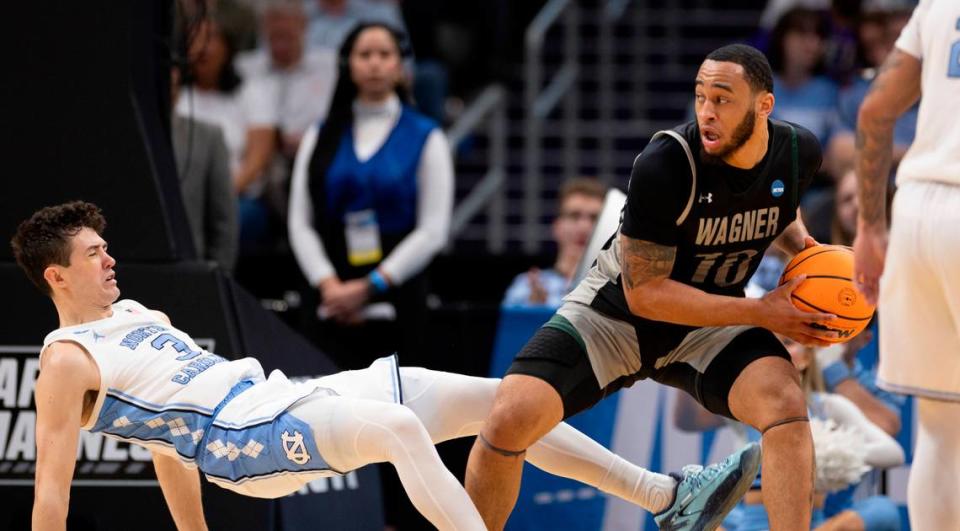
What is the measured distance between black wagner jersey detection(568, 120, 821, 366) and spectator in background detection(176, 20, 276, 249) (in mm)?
3972

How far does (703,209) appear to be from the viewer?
4.80 m

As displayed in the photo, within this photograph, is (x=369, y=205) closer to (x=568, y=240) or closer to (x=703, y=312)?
(x=568, y=240)

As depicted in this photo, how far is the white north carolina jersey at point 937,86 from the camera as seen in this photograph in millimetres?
4145

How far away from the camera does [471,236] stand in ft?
35.6

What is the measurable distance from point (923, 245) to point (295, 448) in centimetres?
203

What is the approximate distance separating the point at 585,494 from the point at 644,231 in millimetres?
2492

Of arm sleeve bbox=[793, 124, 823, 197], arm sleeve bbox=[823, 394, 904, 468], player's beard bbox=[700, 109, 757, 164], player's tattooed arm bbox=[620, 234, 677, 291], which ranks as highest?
player's beard bbox=[700, 109, 757, 164]

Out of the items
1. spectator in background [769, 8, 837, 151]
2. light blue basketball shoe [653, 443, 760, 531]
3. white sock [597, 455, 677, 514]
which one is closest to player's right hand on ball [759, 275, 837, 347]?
light blue basketball shoe [653, 443, 760, 531]

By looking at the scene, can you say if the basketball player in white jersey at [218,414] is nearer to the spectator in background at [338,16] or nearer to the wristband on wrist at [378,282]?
the wristband on wrist at [378,282]

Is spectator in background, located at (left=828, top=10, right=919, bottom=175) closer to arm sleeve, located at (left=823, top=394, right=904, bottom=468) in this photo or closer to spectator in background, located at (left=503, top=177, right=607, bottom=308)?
spectator in background, located at (left=503, top=177, right=607, bottom=308)

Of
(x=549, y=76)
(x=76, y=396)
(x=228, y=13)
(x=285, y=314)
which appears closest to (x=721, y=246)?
(x=76, y=396)

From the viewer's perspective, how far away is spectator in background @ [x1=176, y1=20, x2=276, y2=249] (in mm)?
8688

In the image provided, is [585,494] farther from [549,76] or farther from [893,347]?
[549,76]

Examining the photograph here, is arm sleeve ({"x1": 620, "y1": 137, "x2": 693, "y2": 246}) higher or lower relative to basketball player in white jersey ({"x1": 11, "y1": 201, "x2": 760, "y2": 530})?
higher
